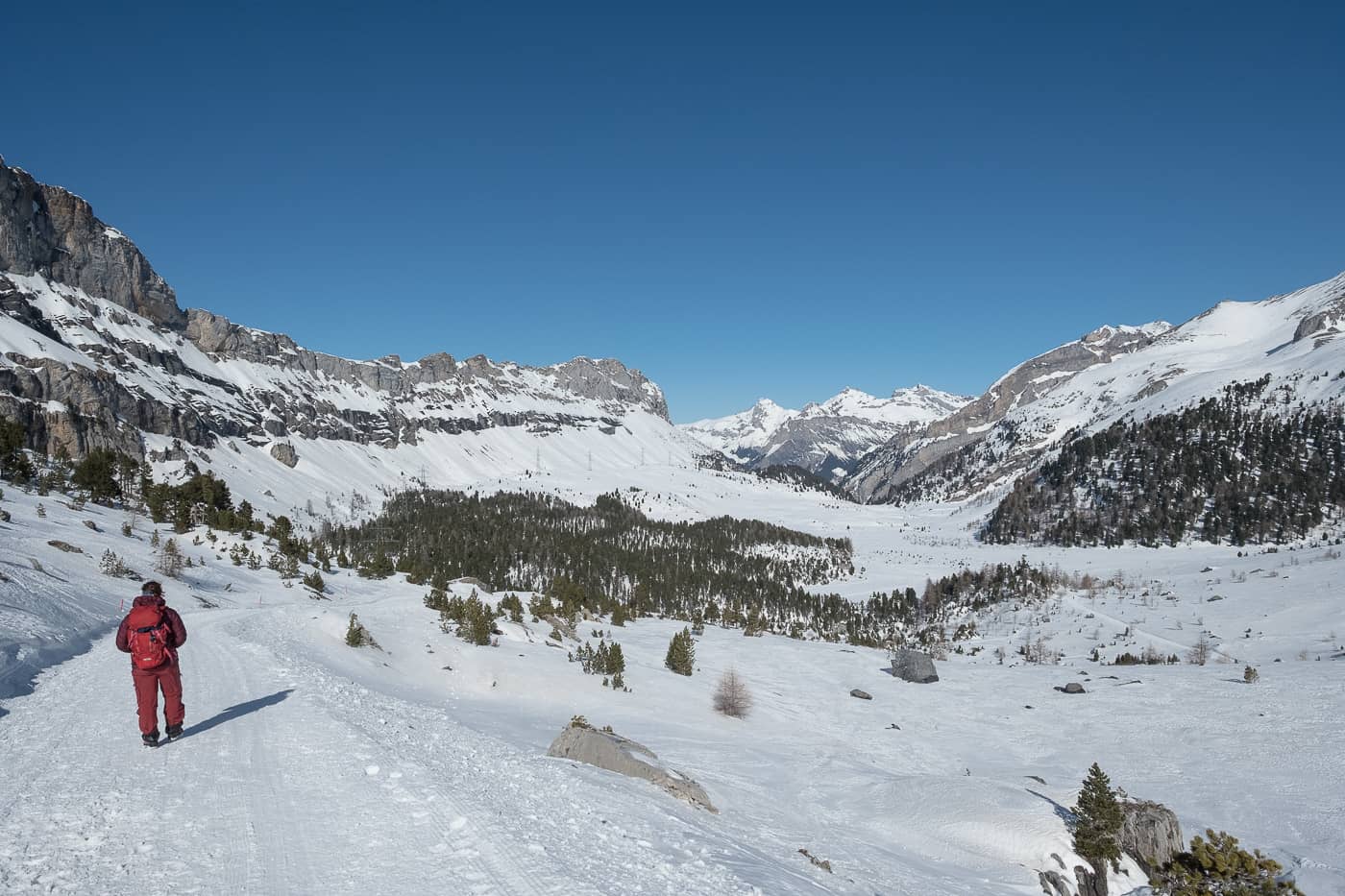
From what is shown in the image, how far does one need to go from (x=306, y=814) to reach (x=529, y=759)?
4544mm

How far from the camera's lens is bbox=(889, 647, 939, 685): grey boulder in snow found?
151 ft

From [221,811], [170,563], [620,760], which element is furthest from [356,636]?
[221,811]

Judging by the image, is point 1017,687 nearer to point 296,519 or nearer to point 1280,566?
point 1280,566

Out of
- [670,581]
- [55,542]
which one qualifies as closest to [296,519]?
[670,581]

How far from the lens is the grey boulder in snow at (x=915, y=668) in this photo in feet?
151

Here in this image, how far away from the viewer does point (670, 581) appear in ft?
464

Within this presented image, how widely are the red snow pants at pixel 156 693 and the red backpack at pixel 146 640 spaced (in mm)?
121

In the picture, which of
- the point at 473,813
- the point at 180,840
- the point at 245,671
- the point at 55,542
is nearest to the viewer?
the point at 180,840

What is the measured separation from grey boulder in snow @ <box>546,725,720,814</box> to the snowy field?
62 cm

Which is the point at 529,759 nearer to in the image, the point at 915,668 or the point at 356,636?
the point at 356,636

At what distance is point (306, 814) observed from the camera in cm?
722

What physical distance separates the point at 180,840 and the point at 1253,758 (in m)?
35.8

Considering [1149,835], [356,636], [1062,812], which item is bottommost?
[1062,812]

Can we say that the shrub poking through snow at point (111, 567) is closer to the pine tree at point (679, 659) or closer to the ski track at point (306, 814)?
the ski track at point (306, 814)
